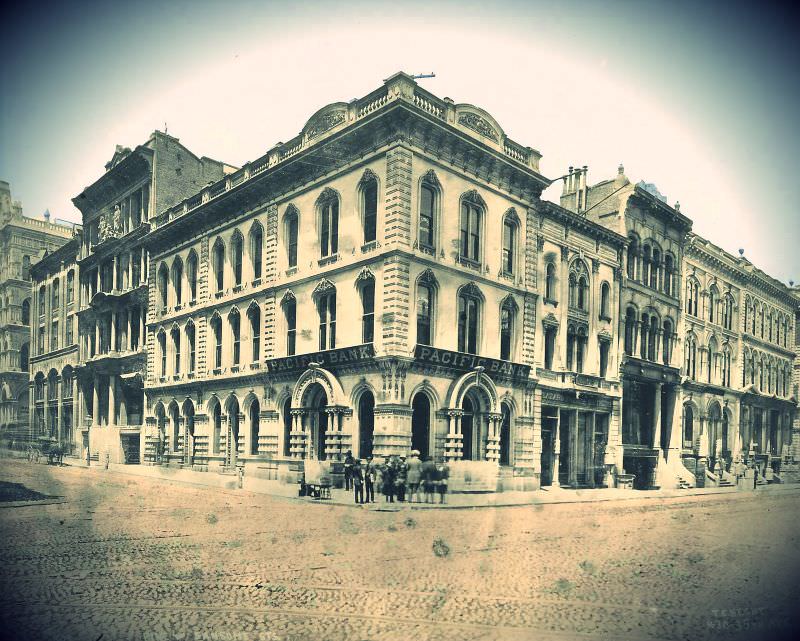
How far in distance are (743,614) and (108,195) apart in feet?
129

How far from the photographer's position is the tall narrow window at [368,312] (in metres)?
25.2

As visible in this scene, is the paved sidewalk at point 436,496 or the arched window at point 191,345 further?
the arched window at point 191,345

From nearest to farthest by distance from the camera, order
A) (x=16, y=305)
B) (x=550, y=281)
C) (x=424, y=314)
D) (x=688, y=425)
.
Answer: (x=16, y=305)
(x=424, y=314)
(x=550, y=281)
(x=688, y=425)

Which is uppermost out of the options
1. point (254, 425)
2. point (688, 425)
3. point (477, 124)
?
point (477, 124)

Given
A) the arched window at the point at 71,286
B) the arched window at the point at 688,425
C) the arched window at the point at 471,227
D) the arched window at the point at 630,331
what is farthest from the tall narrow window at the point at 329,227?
the arched window at the point at 688,425

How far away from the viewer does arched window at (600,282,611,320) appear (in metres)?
35.3

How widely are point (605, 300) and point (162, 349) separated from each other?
27.2 m

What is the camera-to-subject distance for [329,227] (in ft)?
90.1

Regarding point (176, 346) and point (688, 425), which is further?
point (688, 425)

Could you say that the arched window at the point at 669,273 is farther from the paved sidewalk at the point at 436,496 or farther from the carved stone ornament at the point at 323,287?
the carved stone ornament at the point at 323,287

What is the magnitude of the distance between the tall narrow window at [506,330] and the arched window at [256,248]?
40.8ft

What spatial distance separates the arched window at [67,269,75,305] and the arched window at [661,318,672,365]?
126ft

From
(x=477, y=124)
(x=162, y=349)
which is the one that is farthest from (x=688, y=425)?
(x=162, y=349)

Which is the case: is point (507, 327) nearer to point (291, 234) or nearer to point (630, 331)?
point (291, 234)
